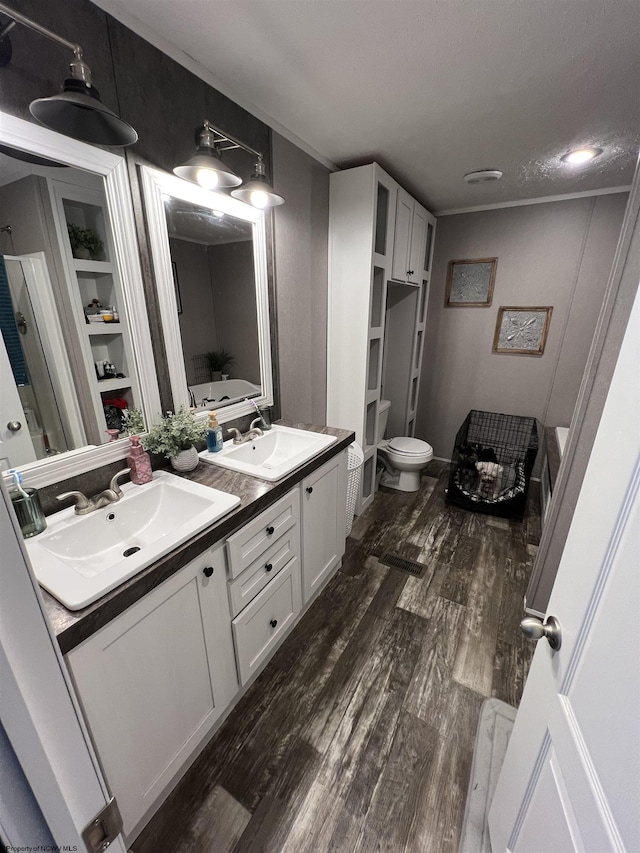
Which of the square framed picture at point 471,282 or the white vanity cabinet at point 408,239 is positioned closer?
the white vanity cabinet at point 408,239

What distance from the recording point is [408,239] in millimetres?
2625

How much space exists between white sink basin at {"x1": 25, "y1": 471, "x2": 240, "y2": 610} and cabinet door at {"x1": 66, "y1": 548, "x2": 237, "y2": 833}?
11 cm

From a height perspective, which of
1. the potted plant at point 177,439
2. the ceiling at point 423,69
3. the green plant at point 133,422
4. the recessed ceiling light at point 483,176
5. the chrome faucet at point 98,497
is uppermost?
the ceiling at point 423,69

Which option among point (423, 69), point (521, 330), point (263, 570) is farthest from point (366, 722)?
Result: point (521, 330)

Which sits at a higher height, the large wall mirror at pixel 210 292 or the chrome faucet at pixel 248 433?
the large wall mirror at pixel 210 292

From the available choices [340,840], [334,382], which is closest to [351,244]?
[334,382]

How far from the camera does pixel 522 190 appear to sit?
8.50 ft

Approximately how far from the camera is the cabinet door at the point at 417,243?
2.70 m

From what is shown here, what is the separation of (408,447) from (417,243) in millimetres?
1693

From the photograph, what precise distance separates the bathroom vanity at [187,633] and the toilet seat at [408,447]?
4.56 feet

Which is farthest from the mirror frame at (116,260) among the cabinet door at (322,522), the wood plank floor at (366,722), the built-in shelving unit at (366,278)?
the built-in shelving unit at (366,278)

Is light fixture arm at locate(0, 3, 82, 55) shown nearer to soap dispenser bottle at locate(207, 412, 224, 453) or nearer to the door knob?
soap dispenser bottle at locate(207, 412, 224, 453)

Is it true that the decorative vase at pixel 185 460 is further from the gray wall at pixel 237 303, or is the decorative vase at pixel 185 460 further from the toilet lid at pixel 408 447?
the toilet lid at pixel 408 447

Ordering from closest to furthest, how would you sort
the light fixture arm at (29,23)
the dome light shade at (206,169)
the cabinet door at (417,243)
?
the light fixture arm at (29,23)
the dome light shade at (206,169)
the cabinet door at (417,243)
